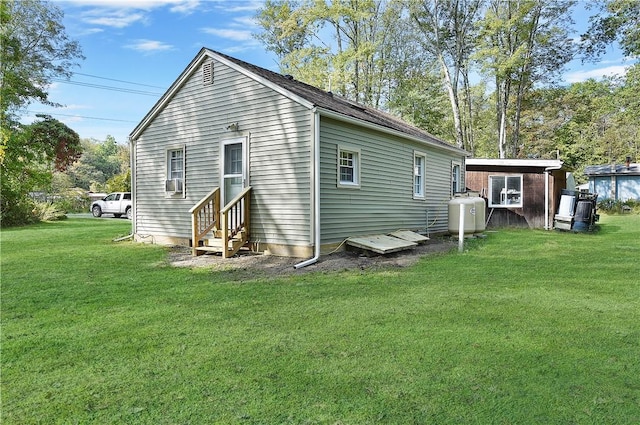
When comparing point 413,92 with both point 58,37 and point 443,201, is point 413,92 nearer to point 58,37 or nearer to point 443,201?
point 443,201

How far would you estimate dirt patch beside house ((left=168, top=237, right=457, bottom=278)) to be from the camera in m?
A: 7.07

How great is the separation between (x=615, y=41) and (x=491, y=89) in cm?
932

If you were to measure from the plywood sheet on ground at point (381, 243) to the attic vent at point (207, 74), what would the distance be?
5.08 m

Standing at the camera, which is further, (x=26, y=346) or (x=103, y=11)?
(x=103, y=11)

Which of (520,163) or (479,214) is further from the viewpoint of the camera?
(520,163)

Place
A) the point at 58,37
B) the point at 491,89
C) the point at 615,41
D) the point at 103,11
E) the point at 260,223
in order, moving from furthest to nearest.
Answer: the point at 491,89, the point at 58,37, the point at 615,41, the point at 103,11, the point at 260,223

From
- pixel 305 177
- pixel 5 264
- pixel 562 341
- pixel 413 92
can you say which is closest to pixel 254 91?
pixel 305 177

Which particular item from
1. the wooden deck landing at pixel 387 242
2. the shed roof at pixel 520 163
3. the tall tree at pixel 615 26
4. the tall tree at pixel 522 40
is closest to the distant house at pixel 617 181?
the tall tree at pixel 522 40

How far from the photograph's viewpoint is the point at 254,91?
8.86m

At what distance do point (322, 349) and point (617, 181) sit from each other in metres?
30.1

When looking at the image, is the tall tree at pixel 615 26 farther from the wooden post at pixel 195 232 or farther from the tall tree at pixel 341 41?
the wooden post at pixel 195 232

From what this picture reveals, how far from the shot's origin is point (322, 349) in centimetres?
333

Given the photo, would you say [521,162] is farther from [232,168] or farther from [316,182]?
[232,168]

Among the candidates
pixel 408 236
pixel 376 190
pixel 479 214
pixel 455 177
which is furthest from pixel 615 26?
pixel 376 190
